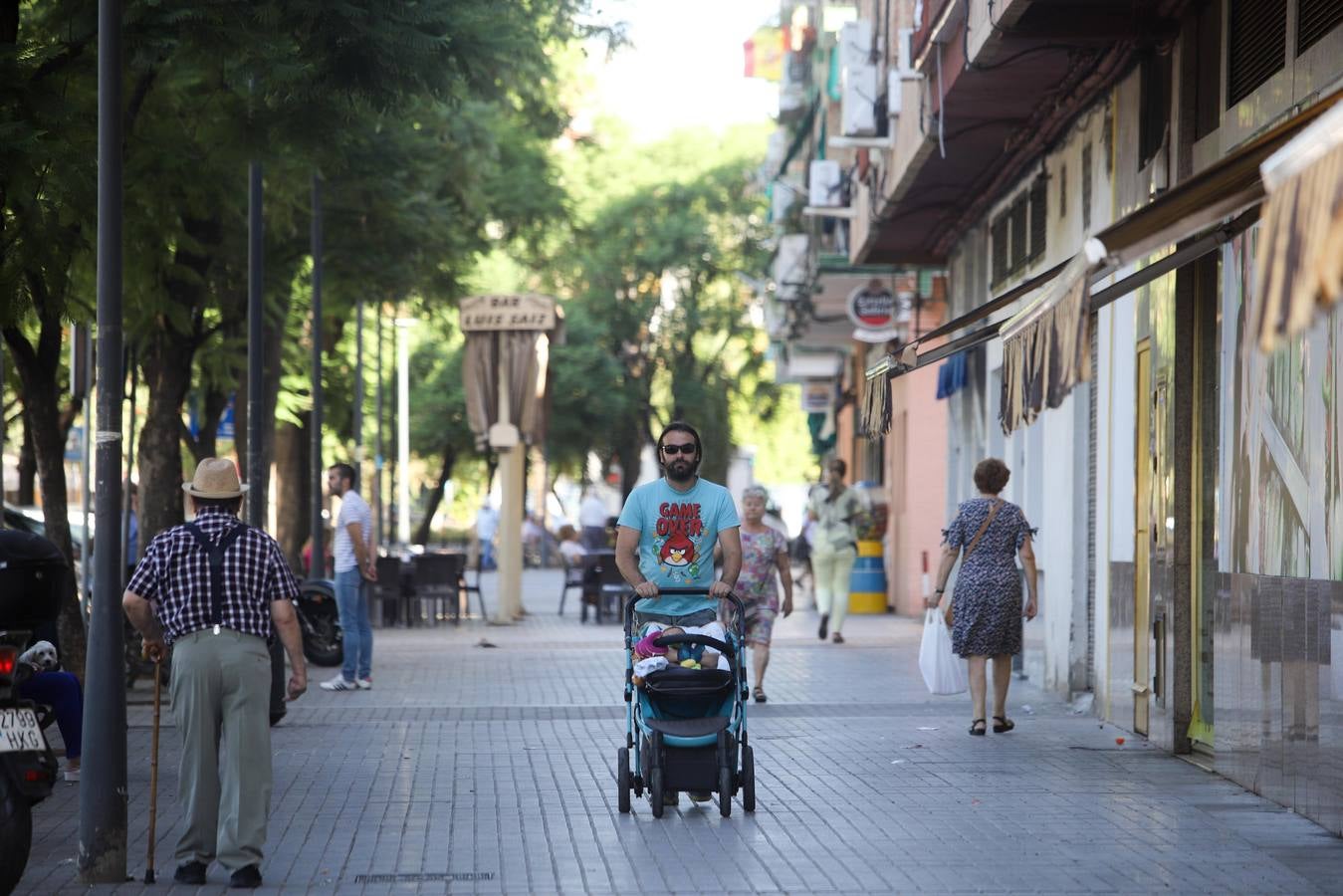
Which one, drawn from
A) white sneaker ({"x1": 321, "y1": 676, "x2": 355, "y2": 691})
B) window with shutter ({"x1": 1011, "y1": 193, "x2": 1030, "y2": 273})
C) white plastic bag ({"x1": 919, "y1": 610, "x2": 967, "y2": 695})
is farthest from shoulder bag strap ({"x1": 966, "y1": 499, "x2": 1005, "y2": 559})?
white sneaker ({"x1": 321, "y1": 676, "x2": 355, "y2": 691})

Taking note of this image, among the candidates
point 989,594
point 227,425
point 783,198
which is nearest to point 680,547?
point 989,594

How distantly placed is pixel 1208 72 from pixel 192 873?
749 cm

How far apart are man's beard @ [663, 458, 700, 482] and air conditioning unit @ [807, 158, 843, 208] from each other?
20119mm

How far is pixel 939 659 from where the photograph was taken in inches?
566

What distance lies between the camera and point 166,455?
63.6ft

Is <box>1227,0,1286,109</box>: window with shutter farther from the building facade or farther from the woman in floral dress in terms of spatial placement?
the woman in floral dress

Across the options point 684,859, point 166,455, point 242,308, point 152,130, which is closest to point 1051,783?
point 684,859

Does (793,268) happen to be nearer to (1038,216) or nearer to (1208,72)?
(1038,216)

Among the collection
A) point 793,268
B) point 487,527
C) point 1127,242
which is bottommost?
point 487,527

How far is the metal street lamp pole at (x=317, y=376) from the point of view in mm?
22344

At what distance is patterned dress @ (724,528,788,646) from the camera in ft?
54.0

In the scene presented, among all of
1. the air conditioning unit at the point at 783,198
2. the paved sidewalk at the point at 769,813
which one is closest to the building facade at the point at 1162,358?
the paved sidewalk at the point at 769,813

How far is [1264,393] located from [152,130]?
27.7 feet

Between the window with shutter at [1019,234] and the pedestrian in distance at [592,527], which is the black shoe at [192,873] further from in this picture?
the pedestrian in distance at [592,527]
